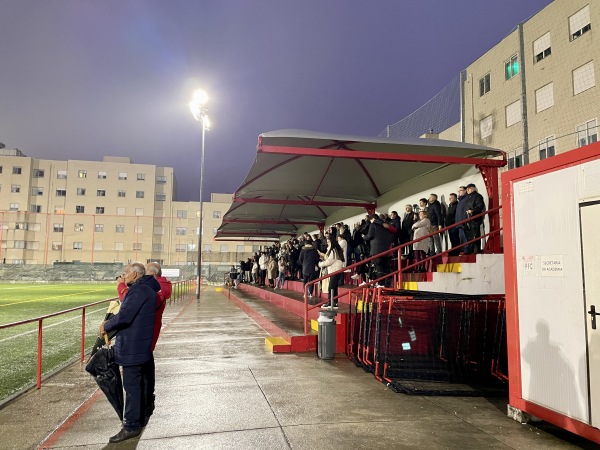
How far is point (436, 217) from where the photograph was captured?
11.4m

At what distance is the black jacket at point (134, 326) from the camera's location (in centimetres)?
444

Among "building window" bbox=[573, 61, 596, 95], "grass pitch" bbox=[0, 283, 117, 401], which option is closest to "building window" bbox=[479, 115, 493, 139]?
"building window" bbox=[573, 61, 596, 95]

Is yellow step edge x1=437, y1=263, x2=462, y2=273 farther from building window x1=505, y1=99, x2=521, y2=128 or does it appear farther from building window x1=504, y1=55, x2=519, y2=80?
building window x1=504, y1=55, x2=519, y2=80

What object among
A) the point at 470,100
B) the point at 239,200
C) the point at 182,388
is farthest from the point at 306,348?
the point at 470,100

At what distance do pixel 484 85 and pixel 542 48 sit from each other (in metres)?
5.78

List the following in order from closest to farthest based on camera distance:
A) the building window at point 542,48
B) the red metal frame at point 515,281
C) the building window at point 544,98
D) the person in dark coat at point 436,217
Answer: the red metal frame at point 515,281
the person in dark coat at point 436,217
the building window at point 544,98
the building window at point 542,48

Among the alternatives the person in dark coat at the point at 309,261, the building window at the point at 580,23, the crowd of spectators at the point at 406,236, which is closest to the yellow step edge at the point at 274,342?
the crowd of spectators at the point at 406,236

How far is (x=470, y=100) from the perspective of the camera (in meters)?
A: 35.8

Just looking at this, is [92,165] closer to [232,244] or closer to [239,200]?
[232,244]

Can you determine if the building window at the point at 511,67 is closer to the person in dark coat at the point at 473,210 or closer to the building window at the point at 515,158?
the building window at the point at 515,158

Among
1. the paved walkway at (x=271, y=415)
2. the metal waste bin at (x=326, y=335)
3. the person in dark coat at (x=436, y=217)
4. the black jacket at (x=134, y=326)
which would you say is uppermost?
the person in dark coat at (x=436, y=217)

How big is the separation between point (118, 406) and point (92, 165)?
7944cm

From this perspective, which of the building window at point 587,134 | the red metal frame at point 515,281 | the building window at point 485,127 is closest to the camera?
the red metal frame at point 515,281

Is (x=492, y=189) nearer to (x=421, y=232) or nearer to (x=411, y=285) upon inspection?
(x=421, y=232)
